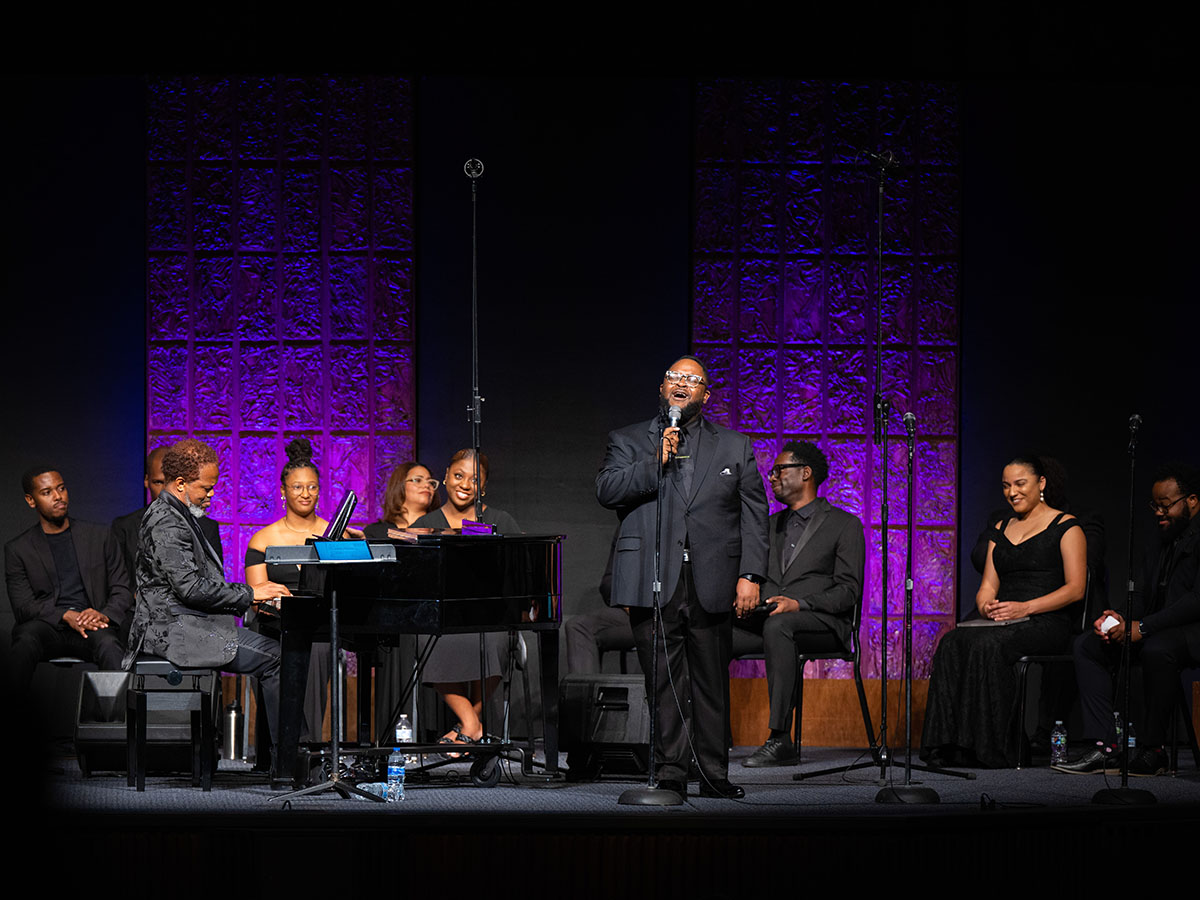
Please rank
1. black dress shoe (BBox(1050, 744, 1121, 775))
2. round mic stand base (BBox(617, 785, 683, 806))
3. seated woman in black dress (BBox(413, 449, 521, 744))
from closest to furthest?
round mic stand base (BBox(617, 785, 683, 806)), black dress shoe (BBox(1050, 744, 1121, 775)), seated woman in black dress (BBox(413, 449, 521, 744))

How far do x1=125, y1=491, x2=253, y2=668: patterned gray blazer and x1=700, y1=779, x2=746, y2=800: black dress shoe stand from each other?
199 cm

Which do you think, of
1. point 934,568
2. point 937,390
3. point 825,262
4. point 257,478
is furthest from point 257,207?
point 934,568

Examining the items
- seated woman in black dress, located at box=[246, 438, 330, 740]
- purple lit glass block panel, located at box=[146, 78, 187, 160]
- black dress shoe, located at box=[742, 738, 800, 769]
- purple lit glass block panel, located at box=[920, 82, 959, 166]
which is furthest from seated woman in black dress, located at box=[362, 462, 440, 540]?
purple lit glass block panel, located at box=[920, 82, 959, 166]

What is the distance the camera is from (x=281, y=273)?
8.27 metres

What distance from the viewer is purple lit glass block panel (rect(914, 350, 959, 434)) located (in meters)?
8.27

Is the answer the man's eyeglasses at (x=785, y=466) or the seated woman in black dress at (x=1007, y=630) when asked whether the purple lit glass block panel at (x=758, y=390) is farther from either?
the seated woman in black dress at (x=1007, y=630)

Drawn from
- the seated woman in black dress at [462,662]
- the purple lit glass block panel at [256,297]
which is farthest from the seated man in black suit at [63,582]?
the seated woman in black dress at [462,662]

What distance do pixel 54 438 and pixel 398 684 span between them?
2.59 meters

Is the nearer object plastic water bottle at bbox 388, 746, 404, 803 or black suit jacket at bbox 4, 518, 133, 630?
plastic water bottle at bbox 388, 746, 404, 803

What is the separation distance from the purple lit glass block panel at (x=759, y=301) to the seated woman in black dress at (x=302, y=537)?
263 cm

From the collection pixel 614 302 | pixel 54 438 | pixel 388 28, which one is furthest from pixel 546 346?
pixel 388 28

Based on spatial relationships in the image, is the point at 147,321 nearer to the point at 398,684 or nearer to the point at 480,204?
the point at 480,204

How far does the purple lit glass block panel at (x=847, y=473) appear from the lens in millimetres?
8219

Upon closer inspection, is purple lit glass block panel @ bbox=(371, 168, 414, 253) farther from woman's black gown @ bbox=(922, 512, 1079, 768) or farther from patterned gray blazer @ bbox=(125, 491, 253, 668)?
woman's black gown @ bbox=(922, 512, 1079, 768)
